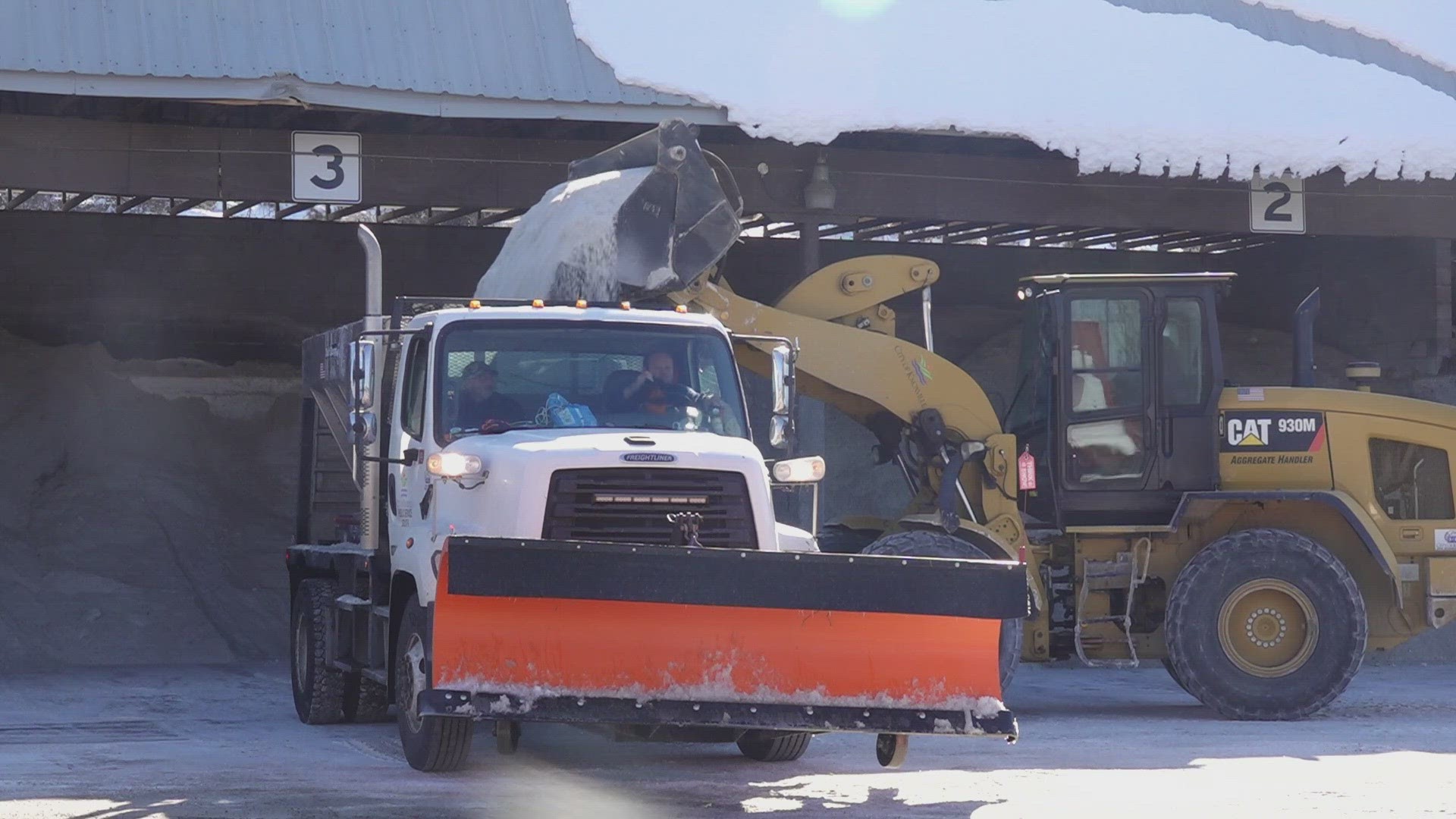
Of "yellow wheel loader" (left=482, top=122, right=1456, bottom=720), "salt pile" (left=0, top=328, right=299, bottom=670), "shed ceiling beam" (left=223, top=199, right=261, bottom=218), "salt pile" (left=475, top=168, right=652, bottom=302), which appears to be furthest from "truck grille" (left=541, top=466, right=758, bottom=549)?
"shed ceiling beam" (left=223, top=199, right=261, bottom=218)

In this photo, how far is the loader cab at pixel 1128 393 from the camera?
42.9 ft

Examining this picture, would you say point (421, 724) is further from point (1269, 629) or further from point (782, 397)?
point (1269, 629)

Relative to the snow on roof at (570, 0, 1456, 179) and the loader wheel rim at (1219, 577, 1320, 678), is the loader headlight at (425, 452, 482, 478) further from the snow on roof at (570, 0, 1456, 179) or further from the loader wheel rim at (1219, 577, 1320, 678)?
the snow on roof at (570, 0, 1456, 179)

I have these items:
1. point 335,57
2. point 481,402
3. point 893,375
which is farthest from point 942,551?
point 335,57

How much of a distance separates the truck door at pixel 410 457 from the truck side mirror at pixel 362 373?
11.2 inches

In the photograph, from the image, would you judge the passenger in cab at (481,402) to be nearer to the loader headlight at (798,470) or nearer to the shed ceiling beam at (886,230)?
the loader headlight at (798,470)

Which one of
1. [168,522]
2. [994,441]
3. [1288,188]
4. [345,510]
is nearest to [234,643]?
[168,522]

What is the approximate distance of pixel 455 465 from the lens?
880cm

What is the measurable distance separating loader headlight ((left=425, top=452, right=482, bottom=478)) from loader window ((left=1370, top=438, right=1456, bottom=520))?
749 cm

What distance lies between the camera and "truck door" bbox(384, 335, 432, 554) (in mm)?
9469

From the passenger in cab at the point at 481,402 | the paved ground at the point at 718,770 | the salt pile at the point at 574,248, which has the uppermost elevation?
the salt pile at the point at 574,248

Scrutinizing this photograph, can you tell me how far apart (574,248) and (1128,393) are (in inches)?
166

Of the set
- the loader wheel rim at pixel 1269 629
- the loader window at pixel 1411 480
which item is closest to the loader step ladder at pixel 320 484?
the loader wheel rim at pixel 1269 629

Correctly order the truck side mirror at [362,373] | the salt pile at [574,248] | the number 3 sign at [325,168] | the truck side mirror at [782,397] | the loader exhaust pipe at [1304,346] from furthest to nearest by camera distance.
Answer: the number 3 sign at [325,168] < the loader exhaust pipe at [1304,346] < the salt pile at [574,248] < the truck side mirror at [782,397] < the truck side mirror at [362,373]
